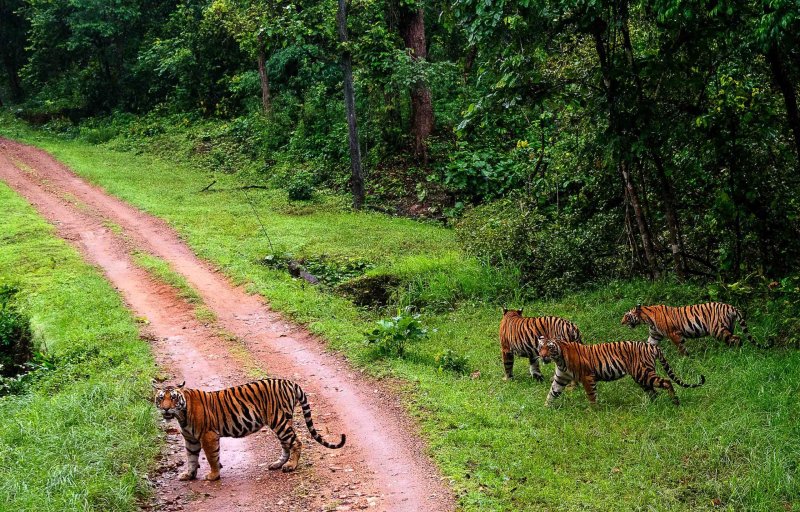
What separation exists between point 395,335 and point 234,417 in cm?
432

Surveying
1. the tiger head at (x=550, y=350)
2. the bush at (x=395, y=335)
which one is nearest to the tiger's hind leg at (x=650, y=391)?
the tiger head at (x=550, y=350)

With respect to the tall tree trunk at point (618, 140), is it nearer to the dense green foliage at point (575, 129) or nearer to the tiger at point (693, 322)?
the dense green foliage at point (575, 129)

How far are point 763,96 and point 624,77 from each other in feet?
7.32

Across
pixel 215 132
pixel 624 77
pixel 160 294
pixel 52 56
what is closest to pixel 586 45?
pixel 624 77

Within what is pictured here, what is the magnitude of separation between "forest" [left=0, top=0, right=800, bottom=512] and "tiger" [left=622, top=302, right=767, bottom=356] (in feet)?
0.81

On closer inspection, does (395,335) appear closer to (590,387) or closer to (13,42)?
(590,387)

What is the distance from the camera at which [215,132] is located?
3256cm

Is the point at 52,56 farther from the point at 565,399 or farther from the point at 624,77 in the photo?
the point at 565,399

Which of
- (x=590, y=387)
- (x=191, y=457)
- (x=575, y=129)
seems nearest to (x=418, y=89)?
(x=575, y=129)

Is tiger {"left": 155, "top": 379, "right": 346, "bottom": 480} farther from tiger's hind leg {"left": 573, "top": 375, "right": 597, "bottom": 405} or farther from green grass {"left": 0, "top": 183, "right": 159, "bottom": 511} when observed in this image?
tiger's hind leg {"left": 573, "top": 375, "right": 597, "bottom": 405}

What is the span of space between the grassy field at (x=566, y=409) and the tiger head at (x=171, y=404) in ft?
10.1

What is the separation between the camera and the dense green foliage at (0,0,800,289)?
12031 millimetres

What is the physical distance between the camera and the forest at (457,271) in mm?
8648

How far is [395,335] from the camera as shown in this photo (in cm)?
1291
